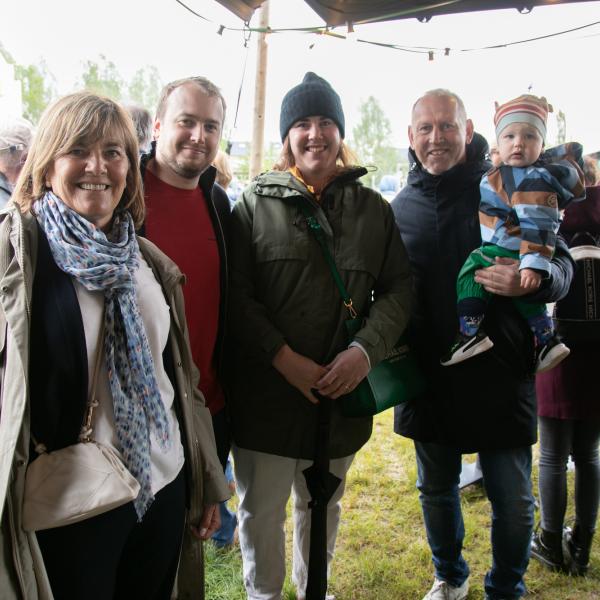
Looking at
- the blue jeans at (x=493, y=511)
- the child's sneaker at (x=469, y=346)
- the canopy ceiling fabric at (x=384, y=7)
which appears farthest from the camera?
the canopy ceiling fabric at (x=384, y=7)

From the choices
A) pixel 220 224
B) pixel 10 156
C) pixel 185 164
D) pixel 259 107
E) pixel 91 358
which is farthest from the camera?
pixel 259 107

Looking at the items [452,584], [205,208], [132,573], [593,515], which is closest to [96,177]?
[205,208]

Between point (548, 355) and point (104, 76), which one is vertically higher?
point (104, 76)

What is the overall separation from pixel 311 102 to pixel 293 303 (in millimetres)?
842

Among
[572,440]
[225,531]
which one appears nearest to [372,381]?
[572,440]

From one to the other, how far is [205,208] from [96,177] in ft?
2.45

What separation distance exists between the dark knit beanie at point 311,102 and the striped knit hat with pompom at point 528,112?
703 mm

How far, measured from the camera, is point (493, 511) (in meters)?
2.38

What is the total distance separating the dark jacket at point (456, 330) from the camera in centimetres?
223

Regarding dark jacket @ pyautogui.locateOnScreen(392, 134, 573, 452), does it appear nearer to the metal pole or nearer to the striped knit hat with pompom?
the striped knit hat with pompom

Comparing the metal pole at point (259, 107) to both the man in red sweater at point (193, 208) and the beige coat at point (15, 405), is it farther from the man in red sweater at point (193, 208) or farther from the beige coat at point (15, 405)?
A: the beige coat at point (15, 405)

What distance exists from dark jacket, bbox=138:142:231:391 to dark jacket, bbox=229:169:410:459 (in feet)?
0.13

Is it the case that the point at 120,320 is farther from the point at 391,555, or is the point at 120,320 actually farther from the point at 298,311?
the point at 391,555

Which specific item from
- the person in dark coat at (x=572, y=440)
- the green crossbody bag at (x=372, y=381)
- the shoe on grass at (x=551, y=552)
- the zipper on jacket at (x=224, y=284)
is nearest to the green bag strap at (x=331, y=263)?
the green crossbody bag at (x=372, y=381)
